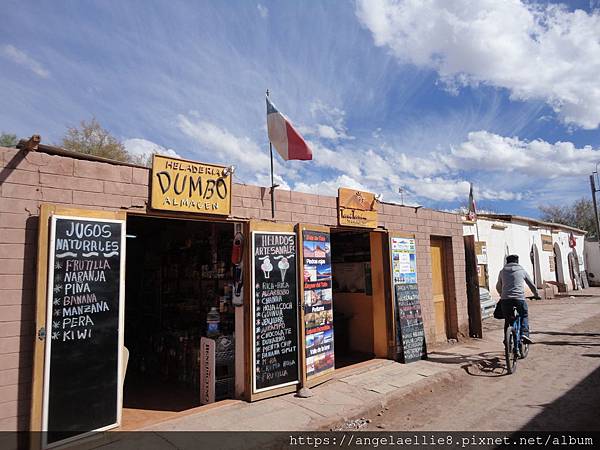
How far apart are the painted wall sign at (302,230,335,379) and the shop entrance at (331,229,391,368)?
1.56 m

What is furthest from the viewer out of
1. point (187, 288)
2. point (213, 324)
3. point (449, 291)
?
point (449, 291)

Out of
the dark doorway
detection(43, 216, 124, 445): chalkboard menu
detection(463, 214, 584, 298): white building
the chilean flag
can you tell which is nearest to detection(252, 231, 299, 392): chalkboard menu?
the chilean flag

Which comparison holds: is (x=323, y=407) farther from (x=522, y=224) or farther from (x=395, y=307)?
(x=522, y=224)

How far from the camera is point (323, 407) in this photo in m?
5.54

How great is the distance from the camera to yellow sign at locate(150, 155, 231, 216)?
509 centimetres

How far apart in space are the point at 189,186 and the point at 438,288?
6.78 meters

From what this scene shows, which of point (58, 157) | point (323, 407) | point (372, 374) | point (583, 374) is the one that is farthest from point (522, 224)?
point (58, 157)

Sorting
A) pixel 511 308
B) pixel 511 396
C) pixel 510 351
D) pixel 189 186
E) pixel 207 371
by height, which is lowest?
pixel 511 396

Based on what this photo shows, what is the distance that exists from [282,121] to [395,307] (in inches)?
167

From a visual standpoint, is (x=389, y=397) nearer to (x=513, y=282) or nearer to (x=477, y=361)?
(x=477, y=361)

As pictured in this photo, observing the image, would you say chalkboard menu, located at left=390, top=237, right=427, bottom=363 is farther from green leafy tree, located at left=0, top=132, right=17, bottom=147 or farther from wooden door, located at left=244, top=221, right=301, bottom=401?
green leafy tree, located at left=0, top=132, right=17, bottom=147

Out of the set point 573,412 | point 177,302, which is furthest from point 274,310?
point 573,412

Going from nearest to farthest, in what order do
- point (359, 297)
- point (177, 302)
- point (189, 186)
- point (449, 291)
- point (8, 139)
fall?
point (189, 186)
point (177, 302)
point (359, 297)
point (449, 291)
point (8, 139)

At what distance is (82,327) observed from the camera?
433cm
